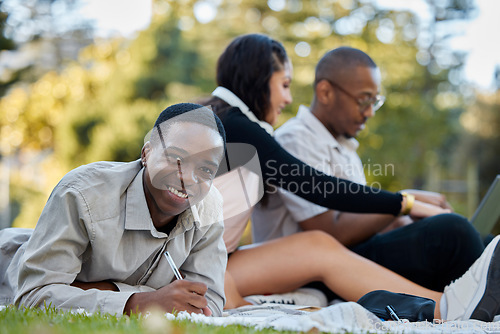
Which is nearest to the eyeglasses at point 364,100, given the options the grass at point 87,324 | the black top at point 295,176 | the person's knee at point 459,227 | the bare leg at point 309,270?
the black top at point 295,176

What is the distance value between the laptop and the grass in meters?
2.26

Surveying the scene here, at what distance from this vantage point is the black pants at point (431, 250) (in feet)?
10.3

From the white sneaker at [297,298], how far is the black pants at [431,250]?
90 mm

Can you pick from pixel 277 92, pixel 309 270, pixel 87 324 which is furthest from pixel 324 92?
pixel 87 324

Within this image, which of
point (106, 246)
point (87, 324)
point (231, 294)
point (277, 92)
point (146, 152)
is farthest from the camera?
point (277, 92)

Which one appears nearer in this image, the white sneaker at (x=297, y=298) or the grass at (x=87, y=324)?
the grass at (x=87, y=324)

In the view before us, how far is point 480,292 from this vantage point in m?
2.61

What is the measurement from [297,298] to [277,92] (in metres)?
1.25

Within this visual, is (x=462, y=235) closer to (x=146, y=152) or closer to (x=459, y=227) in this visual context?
(x=459, y=227)

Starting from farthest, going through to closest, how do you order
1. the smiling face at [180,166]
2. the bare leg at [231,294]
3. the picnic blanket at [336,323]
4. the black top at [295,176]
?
the black top at [295,176] < the bare leg at [231,294] < the smiling face at [180,166] < the picnic blanket at [336,323]

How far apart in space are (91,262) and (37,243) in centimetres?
24

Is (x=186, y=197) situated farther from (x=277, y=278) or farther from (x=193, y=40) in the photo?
(x=193, y=40)

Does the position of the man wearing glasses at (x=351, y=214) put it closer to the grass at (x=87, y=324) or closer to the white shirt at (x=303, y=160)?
the white shirt at (x=303, y=160)

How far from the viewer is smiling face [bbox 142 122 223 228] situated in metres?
2.29
